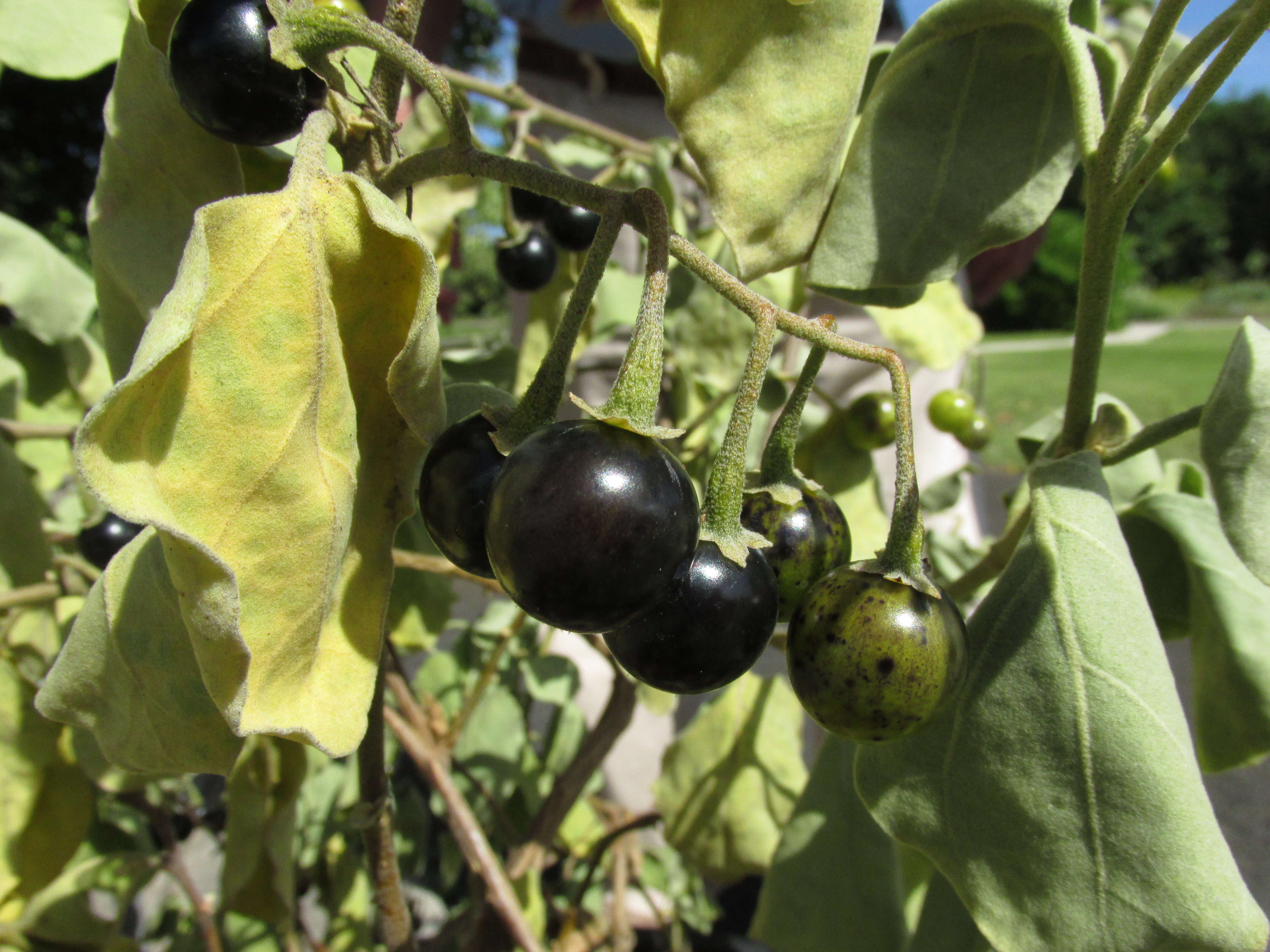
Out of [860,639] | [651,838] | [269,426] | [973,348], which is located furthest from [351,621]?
[651,838]

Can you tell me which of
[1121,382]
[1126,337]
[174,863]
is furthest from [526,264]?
[1126,337]

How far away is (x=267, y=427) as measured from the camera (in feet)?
1.44

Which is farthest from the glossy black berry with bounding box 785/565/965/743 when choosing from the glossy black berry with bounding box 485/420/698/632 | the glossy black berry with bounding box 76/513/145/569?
the glossy black berry with bounding box 76/513/145/569

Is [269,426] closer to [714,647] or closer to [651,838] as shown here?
[714,647]

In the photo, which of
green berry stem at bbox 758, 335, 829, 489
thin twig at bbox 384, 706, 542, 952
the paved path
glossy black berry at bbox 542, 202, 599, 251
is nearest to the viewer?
green berry stem at bbox 758, 335, 829, 489

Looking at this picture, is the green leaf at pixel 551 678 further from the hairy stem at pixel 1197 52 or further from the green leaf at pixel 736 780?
the hairy stem at pixel 1197 52

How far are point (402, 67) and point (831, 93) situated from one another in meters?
0.28

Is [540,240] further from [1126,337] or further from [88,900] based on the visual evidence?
[1126,337]

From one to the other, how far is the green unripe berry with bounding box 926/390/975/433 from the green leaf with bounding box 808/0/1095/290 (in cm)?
85

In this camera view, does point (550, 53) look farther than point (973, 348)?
Yes

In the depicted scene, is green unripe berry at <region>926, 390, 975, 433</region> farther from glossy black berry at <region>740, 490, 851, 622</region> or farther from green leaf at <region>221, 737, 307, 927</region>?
green leaf at <region>221, 737, 307, 927</region>

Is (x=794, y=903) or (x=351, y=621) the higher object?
(x=351, y=621)

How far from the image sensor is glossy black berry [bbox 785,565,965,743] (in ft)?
1.69

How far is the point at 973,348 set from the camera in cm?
179
